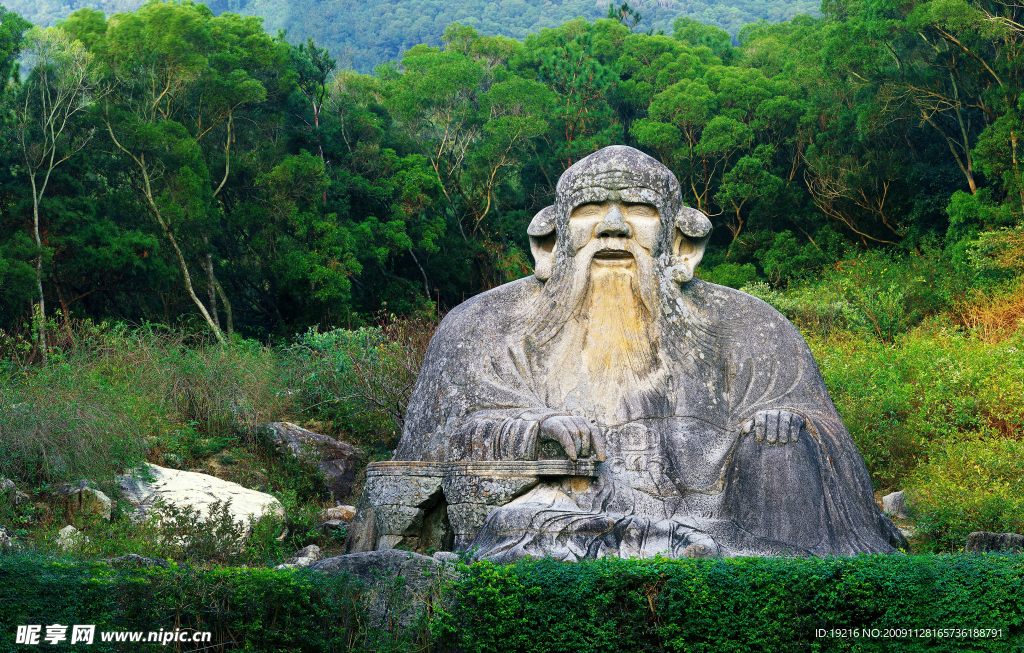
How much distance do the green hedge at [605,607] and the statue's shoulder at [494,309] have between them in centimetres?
226

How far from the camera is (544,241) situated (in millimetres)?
6621

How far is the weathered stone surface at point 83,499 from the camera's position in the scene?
9.11 meters

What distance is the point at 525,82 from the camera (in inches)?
1056

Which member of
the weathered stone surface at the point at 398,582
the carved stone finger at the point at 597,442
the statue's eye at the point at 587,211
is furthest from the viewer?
the statue's eye at the point at 587,211

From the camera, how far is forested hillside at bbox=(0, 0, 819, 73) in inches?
2053

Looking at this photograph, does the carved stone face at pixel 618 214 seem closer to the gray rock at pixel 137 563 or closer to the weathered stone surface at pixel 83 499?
the gray rock at pixel 137 563

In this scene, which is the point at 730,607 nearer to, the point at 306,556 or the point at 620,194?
the point at 620,194

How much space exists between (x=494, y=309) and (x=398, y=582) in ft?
7.69

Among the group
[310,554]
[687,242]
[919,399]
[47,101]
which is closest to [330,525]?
[310,554]

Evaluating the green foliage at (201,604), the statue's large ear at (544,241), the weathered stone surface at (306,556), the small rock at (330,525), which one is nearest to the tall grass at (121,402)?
the small rock at (330,525)

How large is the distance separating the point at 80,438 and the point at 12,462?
587 mm

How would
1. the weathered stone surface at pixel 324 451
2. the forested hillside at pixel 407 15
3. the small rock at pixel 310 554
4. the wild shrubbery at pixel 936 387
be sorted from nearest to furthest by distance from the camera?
the small rock at pixel 310 554 < the wild shrubbery at pixel 936 387 < the weathered stone surface at pixel 324 451 < the forested hillside at pixel 407 15

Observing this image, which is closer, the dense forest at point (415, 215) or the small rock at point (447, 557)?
the small rock at point (447, 557)

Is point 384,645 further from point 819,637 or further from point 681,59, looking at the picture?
point 681,59
